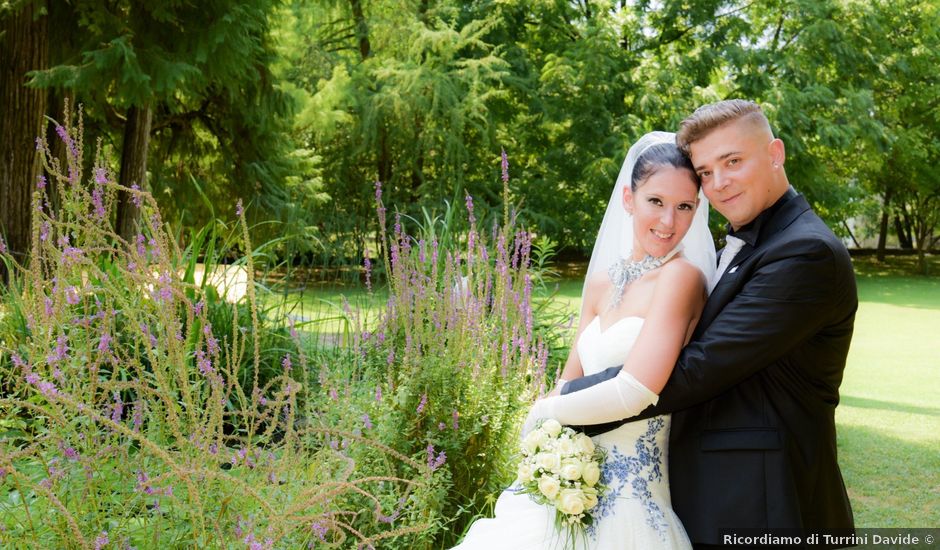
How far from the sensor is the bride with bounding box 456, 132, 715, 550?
2.41m

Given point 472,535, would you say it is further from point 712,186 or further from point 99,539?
point 712,186

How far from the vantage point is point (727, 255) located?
2.66 meters

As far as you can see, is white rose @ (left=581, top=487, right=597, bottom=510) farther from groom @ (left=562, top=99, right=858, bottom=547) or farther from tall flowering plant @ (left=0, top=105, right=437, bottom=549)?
tall flowering plant @ (left=0, top=105, right=437, bottom=549)

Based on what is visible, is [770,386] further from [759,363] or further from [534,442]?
[534,442]

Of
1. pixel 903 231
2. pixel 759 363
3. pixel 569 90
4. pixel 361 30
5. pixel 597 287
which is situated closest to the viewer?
pixel 759 363

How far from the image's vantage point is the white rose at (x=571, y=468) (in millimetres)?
2441

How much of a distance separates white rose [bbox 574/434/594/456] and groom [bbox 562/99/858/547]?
0.17 meters

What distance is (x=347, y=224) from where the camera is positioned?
681 cm

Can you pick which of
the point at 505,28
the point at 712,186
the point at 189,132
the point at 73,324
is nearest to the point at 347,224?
the point at 73,324

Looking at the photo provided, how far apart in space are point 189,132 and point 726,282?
33.5 feet

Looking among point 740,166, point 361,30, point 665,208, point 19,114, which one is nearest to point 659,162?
point 665,208

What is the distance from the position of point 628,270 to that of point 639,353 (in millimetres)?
429

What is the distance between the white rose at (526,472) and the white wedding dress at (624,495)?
7.6 inches

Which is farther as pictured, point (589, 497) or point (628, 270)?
point (628, 270)
